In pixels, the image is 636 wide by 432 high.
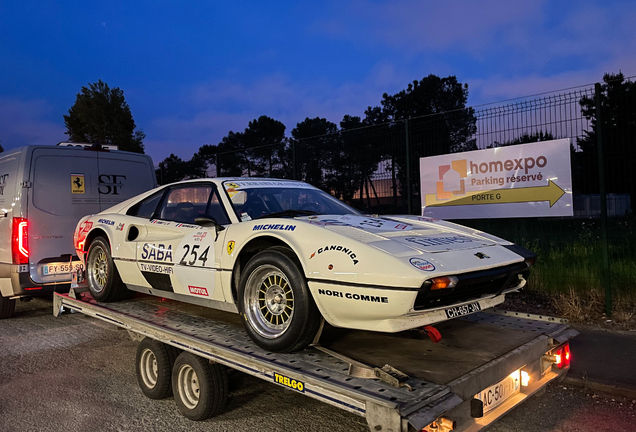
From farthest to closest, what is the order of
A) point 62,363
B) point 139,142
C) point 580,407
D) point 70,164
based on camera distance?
point 139,142
point 70,164
point 62,363
point 580,407

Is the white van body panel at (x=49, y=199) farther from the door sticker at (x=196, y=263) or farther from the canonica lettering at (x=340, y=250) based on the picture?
the canonica lettering at (x=340, y=250)

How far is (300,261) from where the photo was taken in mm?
3131

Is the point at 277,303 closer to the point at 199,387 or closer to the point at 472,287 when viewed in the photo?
the point at 199,387

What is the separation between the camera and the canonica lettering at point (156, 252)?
13.9ft

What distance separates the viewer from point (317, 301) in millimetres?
3031

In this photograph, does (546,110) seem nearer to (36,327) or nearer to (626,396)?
(626,396)

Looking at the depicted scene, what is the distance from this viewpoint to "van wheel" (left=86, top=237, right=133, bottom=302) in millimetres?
A: 4973

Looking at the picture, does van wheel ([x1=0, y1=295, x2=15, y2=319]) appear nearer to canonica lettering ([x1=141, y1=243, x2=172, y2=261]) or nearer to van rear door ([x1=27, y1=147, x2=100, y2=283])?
van rear door ([x1=27, y1=147, x2=100, y2=283])

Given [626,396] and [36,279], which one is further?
[36,279]

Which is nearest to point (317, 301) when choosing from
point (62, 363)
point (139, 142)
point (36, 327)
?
point (62, 363)

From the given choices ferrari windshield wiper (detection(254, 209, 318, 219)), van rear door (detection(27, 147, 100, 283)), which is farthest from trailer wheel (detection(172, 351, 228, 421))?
van rear door (detection(27, 147, 100, 283))

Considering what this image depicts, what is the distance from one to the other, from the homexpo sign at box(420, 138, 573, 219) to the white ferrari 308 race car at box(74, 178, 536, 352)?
3.02 m

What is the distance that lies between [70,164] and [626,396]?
700 centimetres

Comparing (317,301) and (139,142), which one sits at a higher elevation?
(139,142)
